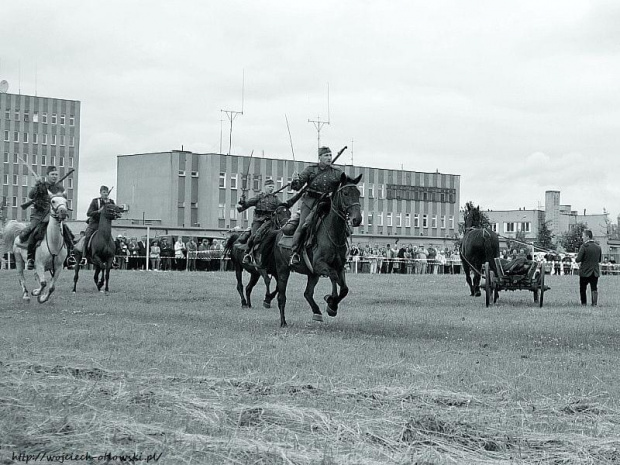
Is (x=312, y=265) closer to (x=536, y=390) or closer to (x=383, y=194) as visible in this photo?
(x=536, y=390)

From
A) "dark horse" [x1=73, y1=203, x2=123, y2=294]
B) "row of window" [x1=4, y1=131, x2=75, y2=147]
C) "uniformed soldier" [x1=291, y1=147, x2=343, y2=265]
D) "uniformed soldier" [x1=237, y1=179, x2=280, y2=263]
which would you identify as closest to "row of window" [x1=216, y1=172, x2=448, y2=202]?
"row of window" [x1=4, y1=131, x2=75, y2=147]

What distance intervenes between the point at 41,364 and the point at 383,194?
114424 millimetres

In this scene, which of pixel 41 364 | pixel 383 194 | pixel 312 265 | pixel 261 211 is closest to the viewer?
pixel 41 364

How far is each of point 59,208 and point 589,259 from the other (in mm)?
14076

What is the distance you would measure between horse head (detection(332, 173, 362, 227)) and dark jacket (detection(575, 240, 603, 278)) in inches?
491

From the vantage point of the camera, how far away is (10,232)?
26.1 meters

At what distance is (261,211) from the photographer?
2147cm

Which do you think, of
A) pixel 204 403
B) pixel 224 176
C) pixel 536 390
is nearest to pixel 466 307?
pixel 536 390

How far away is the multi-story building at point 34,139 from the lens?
148 m

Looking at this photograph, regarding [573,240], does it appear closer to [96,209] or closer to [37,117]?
[96,209]

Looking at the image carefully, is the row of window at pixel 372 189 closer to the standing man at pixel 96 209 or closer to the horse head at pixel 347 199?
the standing man at pixel 96 209

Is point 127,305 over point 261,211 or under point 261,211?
under

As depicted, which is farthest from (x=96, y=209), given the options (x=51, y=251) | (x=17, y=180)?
(x=17, y=180)

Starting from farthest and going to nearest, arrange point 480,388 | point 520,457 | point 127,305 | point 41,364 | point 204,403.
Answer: point 127,305 < point 41,364 < point 480,388 < point 204,403 < point 520,457
